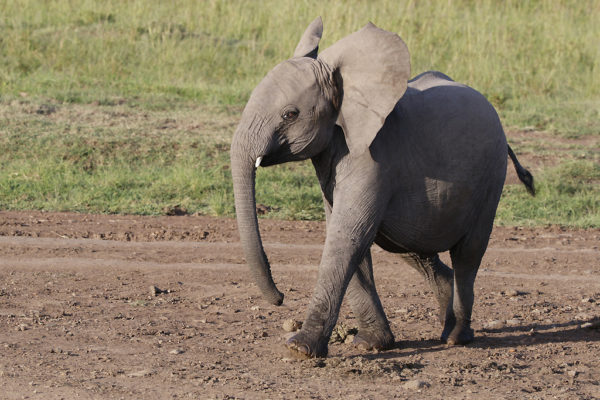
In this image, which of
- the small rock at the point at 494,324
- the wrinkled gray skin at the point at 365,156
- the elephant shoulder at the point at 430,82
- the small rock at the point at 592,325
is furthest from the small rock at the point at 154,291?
the small rock at the point at 592,325

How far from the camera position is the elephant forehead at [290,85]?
4.57 m

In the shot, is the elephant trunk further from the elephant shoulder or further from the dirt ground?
the elephant shoulder

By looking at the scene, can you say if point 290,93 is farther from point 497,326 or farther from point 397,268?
point 397,268

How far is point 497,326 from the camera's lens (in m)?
5.92

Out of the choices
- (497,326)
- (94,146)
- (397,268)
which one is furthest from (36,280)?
(94,146)

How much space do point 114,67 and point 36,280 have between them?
6.72 metres

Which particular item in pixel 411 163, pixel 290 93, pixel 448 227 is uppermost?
pixel 290 93

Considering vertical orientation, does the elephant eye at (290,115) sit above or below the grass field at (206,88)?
above

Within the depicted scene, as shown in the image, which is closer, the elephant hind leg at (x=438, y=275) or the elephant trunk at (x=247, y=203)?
the elephant trunk at (x=247, y=203)

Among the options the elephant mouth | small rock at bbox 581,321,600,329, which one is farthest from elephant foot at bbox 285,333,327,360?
small rock at bbox 581,321,600,329

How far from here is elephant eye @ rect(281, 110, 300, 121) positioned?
15.0 feet

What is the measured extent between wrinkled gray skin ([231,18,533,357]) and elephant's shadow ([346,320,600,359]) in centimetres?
14

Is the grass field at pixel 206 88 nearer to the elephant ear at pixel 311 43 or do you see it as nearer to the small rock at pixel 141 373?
the elephant ear at pixel 311 43

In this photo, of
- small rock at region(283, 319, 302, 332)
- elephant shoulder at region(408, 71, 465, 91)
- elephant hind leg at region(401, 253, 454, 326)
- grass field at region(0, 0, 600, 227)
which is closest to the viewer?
elephant shoulder at region(408, 71, 465, 91)
